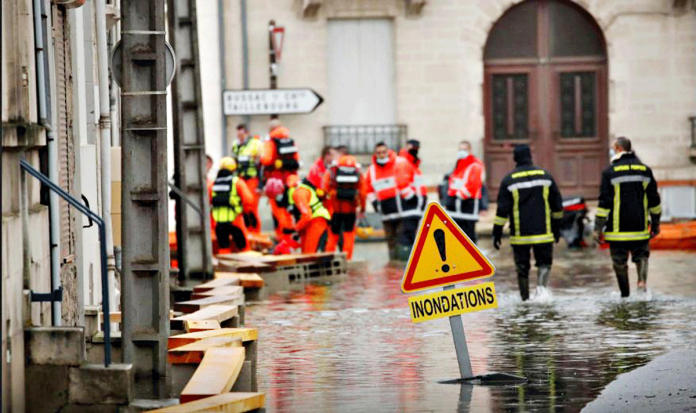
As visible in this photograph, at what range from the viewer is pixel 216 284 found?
58.7 ft

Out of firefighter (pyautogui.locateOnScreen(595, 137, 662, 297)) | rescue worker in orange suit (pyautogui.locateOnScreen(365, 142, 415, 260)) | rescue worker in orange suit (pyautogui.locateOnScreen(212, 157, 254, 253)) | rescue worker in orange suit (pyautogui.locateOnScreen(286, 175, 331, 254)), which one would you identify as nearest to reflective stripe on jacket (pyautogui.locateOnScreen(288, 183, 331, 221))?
rescue worker in orange suit (pyautogui.locateOnScreen(286, 175, 331, 254))

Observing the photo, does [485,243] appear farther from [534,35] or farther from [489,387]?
[489,387]

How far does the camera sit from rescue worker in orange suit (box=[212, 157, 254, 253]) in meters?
24.0

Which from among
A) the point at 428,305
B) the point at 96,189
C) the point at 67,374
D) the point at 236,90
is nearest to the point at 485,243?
the point at 236,90

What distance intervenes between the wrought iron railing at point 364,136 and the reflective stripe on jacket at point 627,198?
1588 centimetres

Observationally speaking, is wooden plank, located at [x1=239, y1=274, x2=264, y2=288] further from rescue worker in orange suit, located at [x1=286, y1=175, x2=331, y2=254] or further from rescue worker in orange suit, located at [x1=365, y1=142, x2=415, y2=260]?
rescue worker in orange suit, located at [x1=365, y1=142, x2=415, y2=260]

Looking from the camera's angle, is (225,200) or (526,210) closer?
(526,210)

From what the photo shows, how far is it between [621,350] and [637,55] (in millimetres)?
21568

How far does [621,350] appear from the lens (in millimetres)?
14031

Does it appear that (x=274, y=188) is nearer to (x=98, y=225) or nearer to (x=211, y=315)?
(x=211, y=315)

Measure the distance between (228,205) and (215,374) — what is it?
1349 cm

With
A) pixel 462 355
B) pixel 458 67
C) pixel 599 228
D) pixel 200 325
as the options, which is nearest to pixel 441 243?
pixel 462 355

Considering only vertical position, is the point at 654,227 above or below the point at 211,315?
above

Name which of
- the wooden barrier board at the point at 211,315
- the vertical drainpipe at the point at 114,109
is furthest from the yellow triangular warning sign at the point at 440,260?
the vertical drainpipe at the point at 114,109
